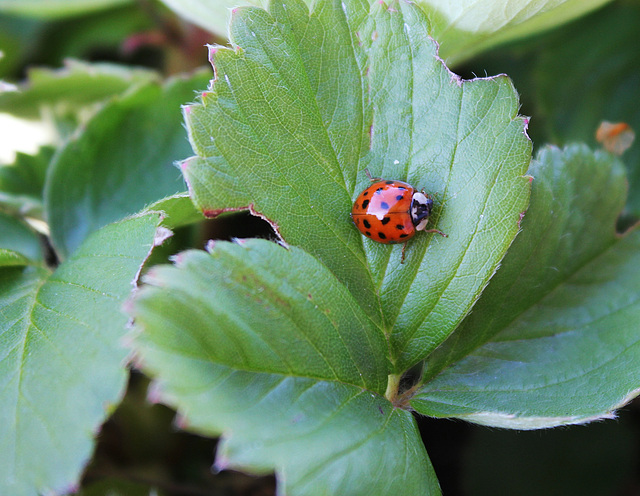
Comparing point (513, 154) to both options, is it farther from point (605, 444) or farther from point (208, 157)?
point (605, 444)

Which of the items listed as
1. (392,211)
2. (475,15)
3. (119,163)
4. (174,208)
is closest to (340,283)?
(392,211)

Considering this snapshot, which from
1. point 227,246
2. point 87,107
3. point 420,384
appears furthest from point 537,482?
point 87,107

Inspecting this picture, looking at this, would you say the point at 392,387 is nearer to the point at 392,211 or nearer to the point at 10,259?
the point at 392,211

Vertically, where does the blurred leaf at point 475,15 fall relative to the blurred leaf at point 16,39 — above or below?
above

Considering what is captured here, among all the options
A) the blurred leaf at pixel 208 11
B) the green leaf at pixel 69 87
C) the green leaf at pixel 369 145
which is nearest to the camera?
the green leaf at pixel 369 145

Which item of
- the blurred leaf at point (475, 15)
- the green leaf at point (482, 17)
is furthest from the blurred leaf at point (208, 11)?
the green leaf at point (482, 17)

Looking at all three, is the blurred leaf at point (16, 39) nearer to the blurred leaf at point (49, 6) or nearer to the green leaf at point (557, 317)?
the blurred leaf at point (49, 6)

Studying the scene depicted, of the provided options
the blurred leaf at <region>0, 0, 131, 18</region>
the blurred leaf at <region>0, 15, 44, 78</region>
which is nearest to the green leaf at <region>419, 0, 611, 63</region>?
the blurred leaf at <region>0, 0, 131, 18</region>
